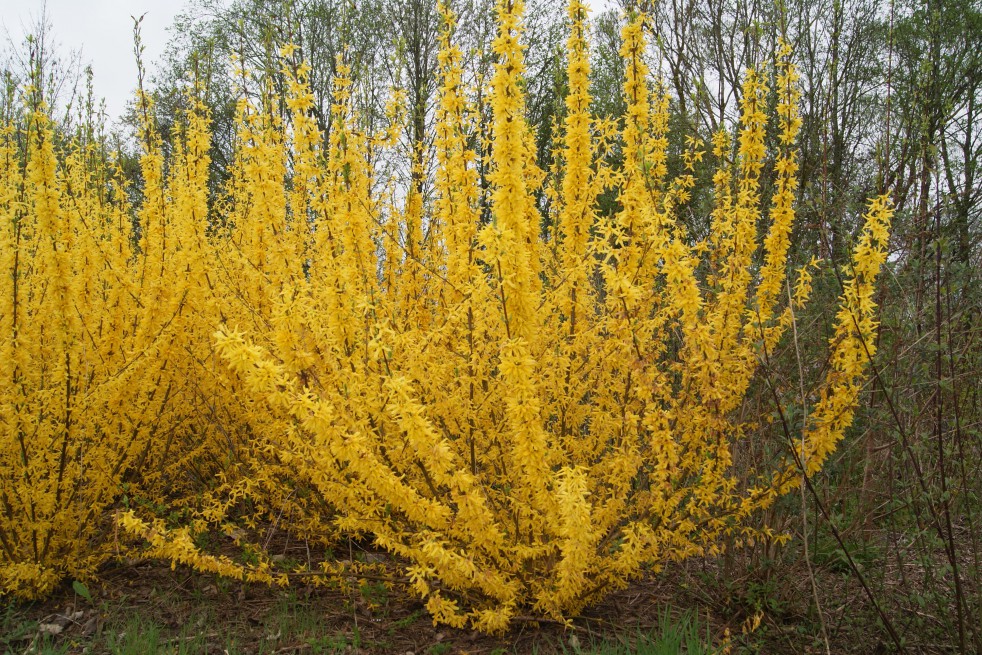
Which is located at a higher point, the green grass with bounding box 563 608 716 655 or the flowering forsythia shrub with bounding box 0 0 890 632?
the flowering forsythia shrub with bounding box 0 0 890 632

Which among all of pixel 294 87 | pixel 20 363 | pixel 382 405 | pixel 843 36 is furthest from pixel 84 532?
pixel 843 36

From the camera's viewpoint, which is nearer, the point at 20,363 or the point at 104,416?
the point at 20,363

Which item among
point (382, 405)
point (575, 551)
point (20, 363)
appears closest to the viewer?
point (575, 551)

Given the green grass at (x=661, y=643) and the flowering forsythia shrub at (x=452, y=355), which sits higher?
the flowering forsythia shrub at (x=452, y=355)

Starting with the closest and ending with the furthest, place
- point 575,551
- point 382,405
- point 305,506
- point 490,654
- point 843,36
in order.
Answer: point 575,551 → point 382,405 → point 490,654 → point 305,506 → point 843,36

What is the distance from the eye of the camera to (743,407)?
11.3ft

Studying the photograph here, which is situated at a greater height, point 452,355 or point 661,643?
point 452,355

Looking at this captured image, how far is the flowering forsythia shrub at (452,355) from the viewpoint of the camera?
2.69 m

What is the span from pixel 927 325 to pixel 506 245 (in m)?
2.53

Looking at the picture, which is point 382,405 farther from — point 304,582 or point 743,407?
point 743,407

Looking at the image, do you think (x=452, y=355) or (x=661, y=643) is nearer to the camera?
(x=661, y=643)

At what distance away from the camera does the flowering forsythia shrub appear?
269 centimetres

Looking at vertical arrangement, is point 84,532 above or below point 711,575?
above

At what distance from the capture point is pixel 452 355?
10.0ft
